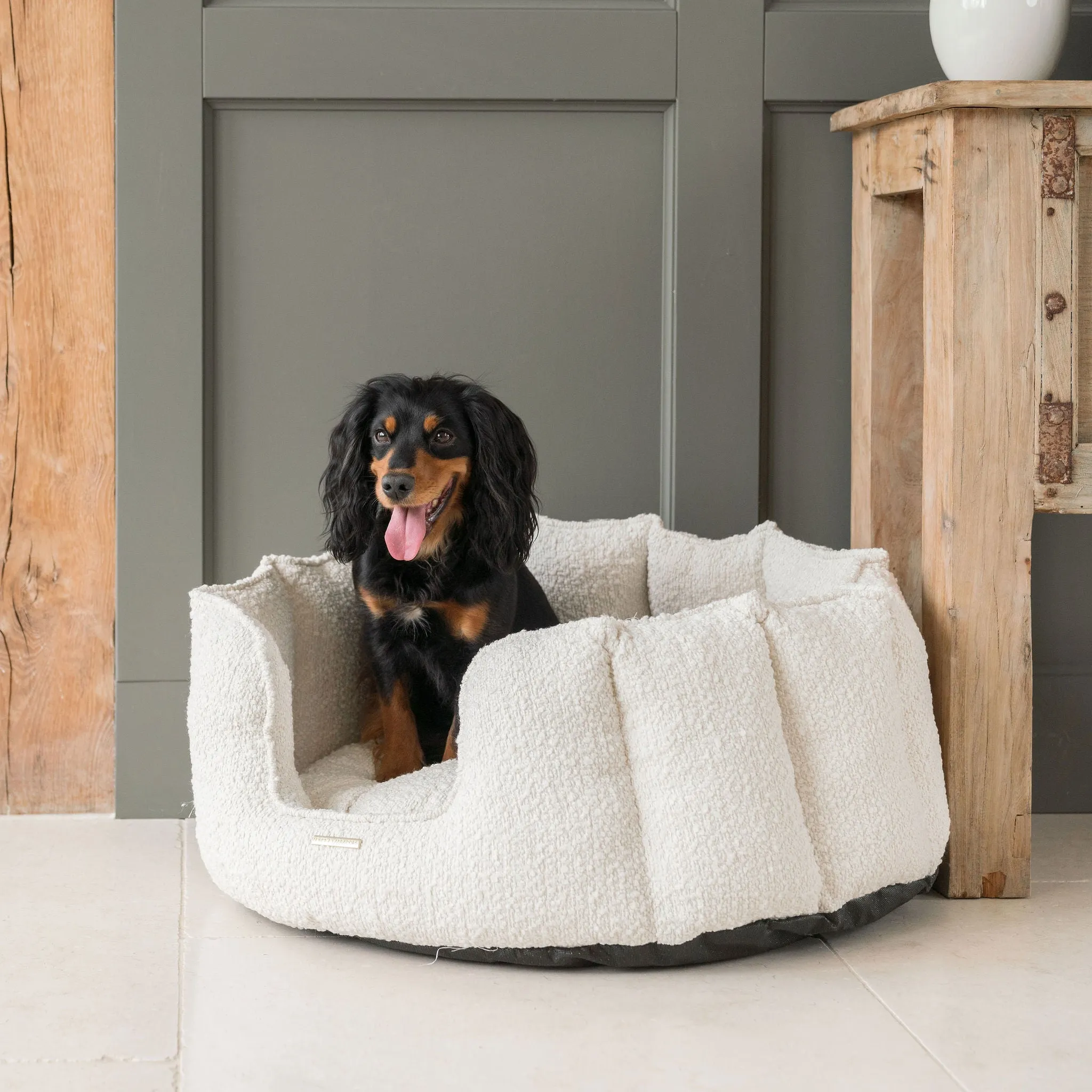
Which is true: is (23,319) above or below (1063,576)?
above

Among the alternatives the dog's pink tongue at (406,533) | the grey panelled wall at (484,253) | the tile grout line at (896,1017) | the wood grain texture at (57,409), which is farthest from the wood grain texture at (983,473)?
the wood grain texture at (57,409)

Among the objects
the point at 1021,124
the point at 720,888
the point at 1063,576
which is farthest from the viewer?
the point at 1063,576

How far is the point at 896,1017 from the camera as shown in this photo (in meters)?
1.52

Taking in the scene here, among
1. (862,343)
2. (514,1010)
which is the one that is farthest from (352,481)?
(862,343)

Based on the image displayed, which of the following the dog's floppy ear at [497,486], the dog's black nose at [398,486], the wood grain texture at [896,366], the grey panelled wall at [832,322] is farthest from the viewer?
the grey panelled wall at [832,322]

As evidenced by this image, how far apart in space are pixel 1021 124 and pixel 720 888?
4.04 feet

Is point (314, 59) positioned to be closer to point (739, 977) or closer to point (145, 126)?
point (145, 126)

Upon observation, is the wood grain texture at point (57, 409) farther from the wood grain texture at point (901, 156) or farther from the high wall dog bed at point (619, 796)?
the wood grain texture at point (901, 156)

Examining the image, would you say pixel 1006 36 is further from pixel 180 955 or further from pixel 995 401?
pixel 180 955

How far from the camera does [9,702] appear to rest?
7.78 feet

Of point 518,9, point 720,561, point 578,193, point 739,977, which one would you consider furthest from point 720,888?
point 518,9

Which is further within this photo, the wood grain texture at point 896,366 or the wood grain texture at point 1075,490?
the wood grain texture at point 896,366

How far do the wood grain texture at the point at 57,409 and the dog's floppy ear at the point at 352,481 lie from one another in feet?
1.89

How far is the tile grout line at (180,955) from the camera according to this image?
1389mm
